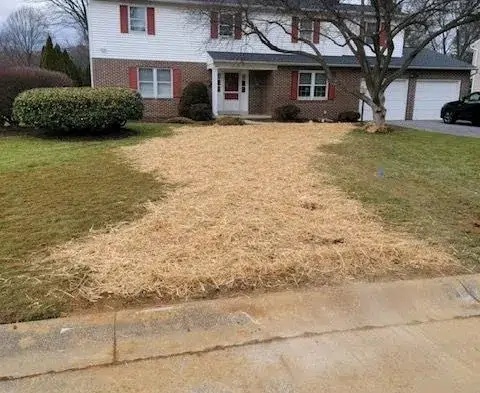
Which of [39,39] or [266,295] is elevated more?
[39,39]

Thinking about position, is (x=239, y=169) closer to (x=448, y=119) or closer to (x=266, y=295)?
(x=266, y=295)

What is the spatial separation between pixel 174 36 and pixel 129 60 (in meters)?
2.21

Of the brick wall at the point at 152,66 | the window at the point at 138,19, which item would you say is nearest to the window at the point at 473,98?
the brick wall at the point at 152,66

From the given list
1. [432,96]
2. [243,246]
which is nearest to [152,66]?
[432,96]

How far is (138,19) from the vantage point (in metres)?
→ 18.7

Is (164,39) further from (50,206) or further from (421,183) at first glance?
(50,206)

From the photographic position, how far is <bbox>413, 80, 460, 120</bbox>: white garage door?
73.4 feet

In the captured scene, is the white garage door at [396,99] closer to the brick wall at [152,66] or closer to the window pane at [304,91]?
the window pane at [304,91]

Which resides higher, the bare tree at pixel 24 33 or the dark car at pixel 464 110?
the bare tree at pixel 24 33

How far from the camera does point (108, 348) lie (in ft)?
9.01

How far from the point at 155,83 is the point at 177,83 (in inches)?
37.3

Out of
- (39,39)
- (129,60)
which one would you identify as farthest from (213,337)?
(39,39)

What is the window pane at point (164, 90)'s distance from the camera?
19720mm

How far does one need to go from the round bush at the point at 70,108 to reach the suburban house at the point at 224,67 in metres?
6.05
